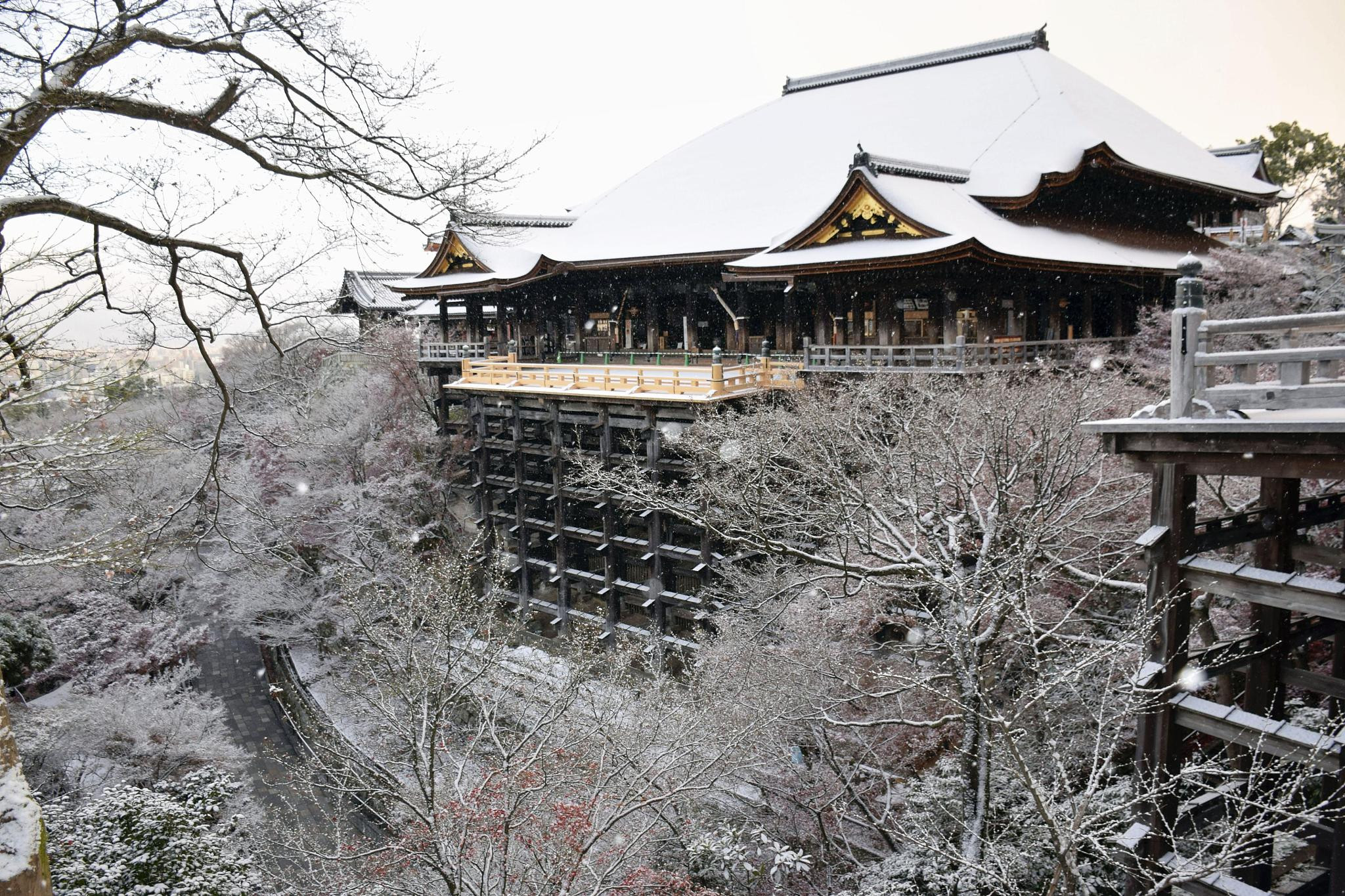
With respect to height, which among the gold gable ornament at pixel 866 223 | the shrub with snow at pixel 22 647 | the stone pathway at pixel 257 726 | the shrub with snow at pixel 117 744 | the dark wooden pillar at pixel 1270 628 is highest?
the gold gable ornament at pixel 866 223

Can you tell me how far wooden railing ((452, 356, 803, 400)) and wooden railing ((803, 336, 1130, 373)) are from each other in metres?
1.05

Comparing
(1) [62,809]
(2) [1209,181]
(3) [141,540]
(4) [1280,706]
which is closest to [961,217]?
(2) [1209,181]

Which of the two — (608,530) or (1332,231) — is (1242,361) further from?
(608,530)

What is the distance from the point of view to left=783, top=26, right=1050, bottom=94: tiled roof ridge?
83.9ft

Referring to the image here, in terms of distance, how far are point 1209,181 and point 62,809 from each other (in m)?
28.2

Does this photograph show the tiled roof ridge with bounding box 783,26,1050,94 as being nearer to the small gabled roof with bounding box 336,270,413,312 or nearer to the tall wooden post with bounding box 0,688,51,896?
the small gabled roof with bounding box 336,270,413,312

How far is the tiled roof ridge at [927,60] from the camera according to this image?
25578 mm

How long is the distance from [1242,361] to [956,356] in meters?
10.4

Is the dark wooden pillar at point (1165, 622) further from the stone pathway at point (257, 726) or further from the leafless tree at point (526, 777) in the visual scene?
the stone pathway at point (257, 726)

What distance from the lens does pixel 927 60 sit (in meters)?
27.4

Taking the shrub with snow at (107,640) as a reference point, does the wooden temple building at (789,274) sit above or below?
above

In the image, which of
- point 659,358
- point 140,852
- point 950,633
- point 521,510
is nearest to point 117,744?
point 140,852

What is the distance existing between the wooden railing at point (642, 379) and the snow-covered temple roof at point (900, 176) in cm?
245

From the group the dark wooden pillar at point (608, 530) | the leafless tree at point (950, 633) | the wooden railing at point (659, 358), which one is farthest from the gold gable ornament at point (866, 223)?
the dark wooden pillar at point (608, 530)
